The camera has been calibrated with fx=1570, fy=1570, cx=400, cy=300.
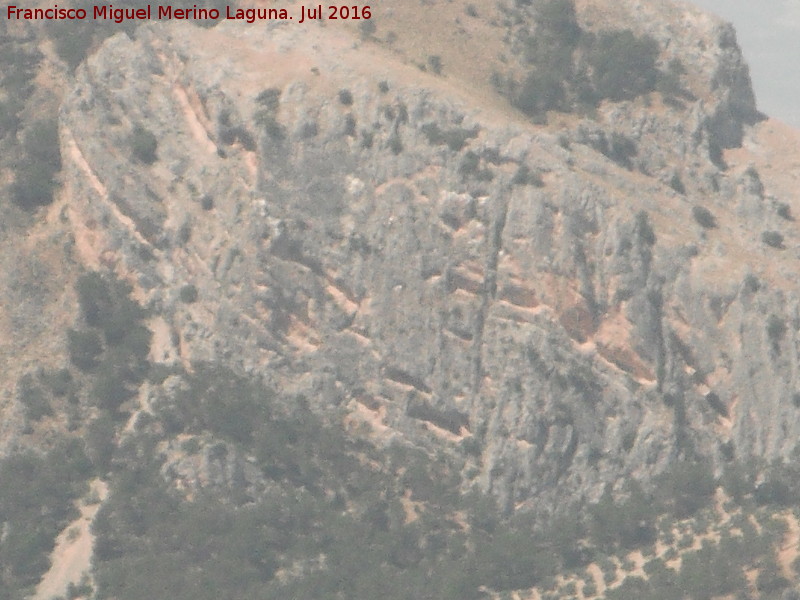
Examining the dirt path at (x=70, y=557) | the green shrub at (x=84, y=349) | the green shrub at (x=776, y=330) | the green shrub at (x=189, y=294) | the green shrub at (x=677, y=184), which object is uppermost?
the green shrub at (x=677, y=184)

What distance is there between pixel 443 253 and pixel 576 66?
1941 cm

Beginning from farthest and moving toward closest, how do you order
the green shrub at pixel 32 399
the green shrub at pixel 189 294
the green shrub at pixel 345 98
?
the green shrub at pixel 189 294 < the green shrub at pixel 345 98 < the green shrub at pixel 32 399

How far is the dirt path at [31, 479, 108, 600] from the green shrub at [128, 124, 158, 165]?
19.8 meters

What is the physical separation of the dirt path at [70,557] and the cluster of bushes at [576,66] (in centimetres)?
3465

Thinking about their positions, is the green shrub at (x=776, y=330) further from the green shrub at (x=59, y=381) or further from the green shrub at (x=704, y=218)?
the green shrub at (x=59, y=381)

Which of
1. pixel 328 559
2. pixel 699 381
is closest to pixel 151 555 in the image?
pixel 328 559

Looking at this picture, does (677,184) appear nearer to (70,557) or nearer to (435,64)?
(435,64)

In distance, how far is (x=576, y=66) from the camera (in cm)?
9775

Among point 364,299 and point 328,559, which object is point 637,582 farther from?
point 364,299

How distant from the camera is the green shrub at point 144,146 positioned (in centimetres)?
9100

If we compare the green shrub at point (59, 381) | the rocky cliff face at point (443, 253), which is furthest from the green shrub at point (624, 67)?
the green shrub at point (59, 381)

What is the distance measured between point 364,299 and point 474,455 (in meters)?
10.5

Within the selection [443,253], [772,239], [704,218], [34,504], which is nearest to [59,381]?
[34,504]

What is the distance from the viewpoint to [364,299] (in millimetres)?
86062
